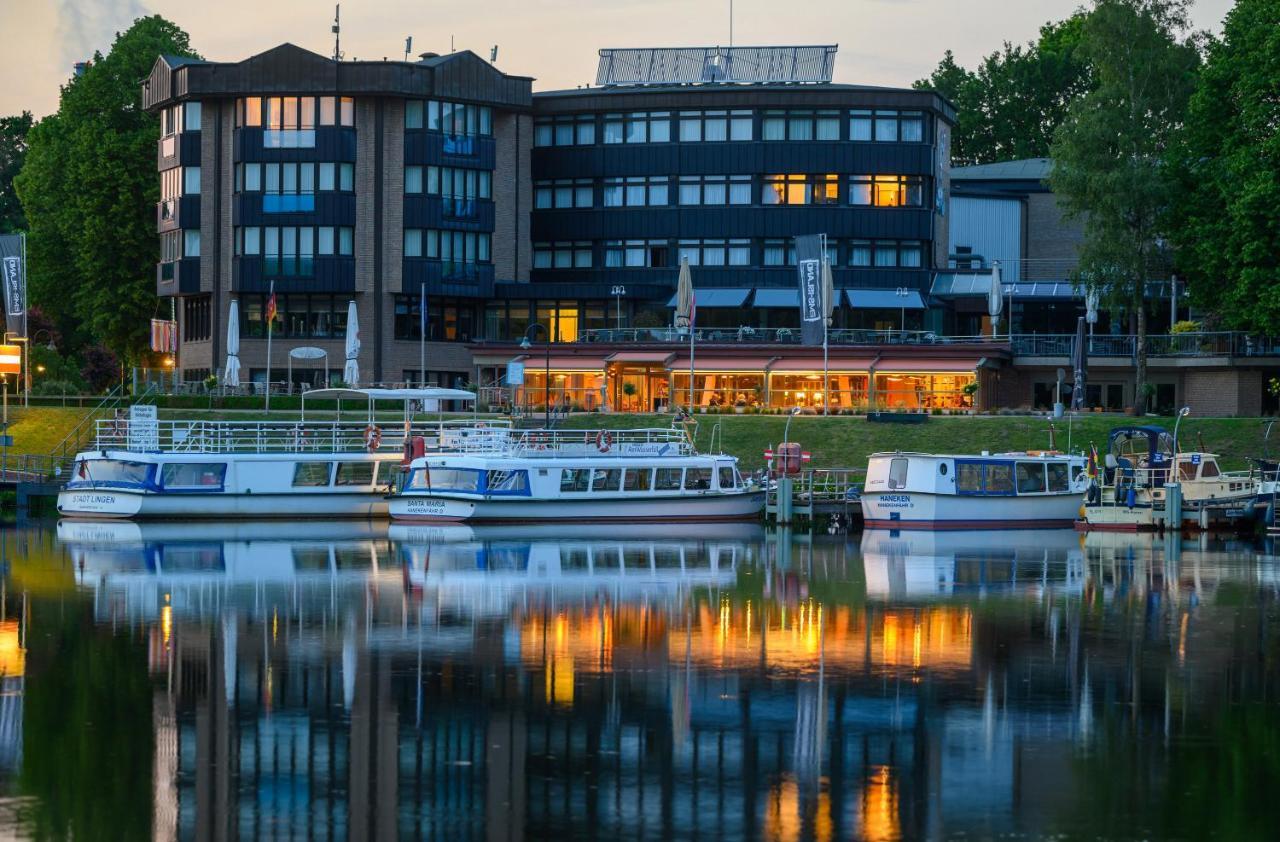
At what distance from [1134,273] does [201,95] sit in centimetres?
4780

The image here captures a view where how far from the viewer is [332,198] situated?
99.7m

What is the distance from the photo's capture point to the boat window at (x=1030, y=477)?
6762 cm

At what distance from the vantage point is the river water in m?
22.7

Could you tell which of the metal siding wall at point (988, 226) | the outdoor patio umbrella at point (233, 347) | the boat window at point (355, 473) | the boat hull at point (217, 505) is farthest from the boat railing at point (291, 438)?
the metal siding wall at point (988, 226)

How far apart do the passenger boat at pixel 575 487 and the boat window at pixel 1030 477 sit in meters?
9.12

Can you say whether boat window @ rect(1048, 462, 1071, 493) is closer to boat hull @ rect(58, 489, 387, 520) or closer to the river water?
the river water

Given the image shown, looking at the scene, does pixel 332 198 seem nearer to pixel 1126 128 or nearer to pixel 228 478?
pixel 228 478

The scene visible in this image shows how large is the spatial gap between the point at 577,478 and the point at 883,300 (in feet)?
→ 125

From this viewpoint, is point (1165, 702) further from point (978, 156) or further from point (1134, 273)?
point (978, 156)

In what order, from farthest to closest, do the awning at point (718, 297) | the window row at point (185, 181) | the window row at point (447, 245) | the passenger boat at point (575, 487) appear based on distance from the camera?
the window row at point (185, 181) < the awning at point (718, 297) < the window row at point (447, 245) < the passenger boat at point (575, 487)

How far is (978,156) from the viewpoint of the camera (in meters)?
141

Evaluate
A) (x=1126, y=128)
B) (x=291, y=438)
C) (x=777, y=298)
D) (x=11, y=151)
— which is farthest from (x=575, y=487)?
(x=11, y=151)

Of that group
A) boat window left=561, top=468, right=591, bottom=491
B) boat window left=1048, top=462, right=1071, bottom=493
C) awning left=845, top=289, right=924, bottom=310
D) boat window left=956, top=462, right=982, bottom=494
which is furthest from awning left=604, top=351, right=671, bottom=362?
boat window left=1048, top=462, right=1071, bottom=493

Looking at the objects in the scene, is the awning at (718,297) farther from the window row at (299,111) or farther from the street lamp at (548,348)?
the window row at (299,111)
